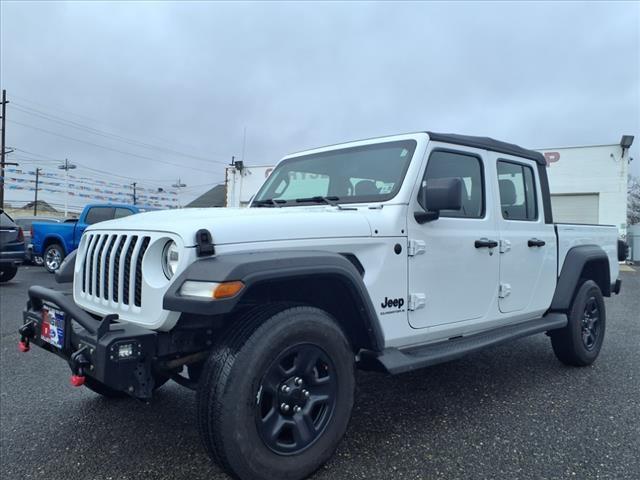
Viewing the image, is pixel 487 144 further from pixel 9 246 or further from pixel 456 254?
pixel 9 246

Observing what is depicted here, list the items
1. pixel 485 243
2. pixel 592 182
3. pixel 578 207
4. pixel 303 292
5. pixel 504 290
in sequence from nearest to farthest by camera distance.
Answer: pixel 303 292
pixel 485 243
pixel 504 290
pixel 592 182
pixel 578 207

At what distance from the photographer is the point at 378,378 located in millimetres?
4176

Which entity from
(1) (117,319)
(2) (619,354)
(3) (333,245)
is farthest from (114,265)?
(2) (619,354)

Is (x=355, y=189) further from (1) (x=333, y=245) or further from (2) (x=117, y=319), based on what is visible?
(2) (x=117, y=319)

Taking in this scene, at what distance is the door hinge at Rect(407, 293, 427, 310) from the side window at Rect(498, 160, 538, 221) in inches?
47.6

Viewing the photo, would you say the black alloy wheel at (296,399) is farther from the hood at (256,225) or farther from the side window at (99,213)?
the side window at (99,213)

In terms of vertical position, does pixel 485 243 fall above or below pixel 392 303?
above

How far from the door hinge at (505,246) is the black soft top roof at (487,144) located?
0.73m

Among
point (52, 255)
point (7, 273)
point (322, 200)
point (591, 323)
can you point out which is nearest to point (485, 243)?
point (322, 200)

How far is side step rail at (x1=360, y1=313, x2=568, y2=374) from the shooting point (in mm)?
2789

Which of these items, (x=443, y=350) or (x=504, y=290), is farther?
(x=504, y=290)

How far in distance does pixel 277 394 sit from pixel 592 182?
764 inches

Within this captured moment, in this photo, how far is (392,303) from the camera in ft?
9.48

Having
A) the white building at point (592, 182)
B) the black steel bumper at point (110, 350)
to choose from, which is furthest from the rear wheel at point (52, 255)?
the white building at point (592, 182)
